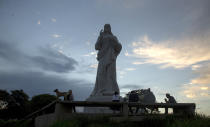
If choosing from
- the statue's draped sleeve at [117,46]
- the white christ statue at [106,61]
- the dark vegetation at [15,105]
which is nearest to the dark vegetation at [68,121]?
the dark vegetation at [15,105]

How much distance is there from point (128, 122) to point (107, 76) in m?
8.55

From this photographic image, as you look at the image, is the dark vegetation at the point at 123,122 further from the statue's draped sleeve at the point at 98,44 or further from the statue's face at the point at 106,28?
the statue's face at the point at 106,28

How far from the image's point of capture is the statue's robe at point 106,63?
16109 millimetres

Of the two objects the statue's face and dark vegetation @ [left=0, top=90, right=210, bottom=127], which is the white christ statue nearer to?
the statue's face

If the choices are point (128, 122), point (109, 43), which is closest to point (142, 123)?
point (128, 122)

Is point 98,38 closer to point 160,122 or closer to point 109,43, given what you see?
point 109,43

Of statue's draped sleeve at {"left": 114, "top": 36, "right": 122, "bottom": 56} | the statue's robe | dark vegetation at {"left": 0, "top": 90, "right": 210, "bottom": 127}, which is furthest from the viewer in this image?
statue's draped sleeve at {"left": 114, "top": 36, "right": 122, "bottom": 56}

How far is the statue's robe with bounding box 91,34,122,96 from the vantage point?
52.9 ft

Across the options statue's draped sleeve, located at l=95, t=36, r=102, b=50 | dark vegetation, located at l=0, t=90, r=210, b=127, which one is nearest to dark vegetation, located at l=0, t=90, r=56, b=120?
dark vegetation, located at l=0, t=90, r=210, b=127

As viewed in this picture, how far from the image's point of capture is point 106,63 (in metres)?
16.6

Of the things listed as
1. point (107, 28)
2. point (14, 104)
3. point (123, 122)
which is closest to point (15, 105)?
point (14, 104)

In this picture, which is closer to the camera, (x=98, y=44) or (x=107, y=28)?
(x=98, y=44)

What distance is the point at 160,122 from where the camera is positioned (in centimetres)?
788

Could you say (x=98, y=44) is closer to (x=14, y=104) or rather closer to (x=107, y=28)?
(x=107, y=28)
